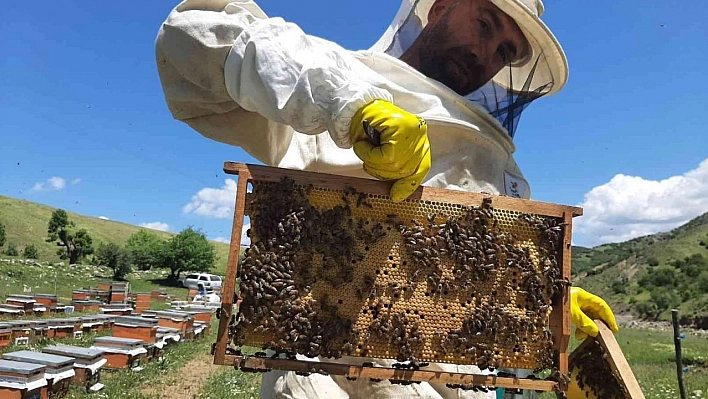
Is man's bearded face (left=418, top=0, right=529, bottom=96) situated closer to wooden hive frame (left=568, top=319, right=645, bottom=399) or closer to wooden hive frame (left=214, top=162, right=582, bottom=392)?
wooden hive frame (left=214, top=162, right=582, bottom=392)

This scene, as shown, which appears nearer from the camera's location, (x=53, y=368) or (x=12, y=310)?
(x=53, y=368)

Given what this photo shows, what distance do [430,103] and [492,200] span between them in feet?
1.69

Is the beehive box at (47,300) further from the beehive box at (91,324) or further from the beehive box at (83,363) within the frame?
the beehive box at (83,363)

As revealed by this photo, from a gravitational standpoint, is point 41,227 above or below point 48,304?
above

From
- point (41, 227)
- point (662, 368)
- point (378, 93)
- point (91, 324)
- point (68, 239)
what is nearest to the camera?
point (378, 93)

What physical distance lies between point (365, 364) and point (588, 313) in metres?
1.38

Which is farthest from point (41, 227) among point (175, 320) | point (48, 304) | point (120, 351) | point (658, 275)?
point (658, 275)

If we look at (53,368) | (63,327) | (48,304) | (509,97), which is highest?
(509,97)

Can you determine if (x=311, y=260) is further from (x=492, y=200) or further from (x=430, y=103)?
(x=430, y=103)

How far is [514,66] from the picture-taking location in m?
2.77

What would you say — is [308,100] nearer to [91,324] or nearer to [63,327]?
[63,327]

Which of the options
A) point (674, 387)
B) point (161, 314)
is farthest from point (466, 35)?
point (161, 314)

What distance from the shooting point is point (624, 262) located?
5306 centimetres

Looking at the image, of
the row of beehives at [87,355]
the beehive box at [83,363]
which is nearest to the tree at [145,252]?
the row of beehives at [87,355]
